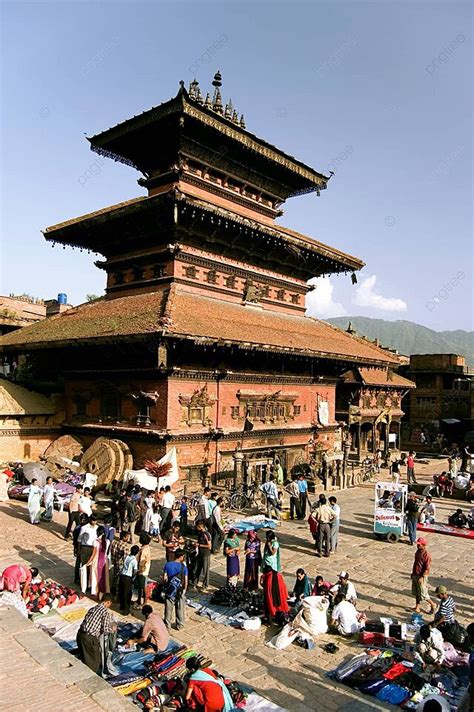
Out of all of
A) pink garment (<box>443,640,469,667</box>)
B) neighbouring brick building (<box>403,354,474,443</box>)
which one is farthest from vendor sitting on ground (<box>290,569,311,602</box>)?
neighbouring brick building (<box>403,354,474,443</box>)

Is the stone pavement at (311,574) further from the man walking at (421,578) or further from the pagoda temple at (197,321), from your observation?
the pagoda temple at (197,321)

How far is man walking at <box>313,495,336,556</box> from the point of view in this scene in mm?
14078

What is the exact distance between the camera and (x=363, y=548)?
15.5 meters

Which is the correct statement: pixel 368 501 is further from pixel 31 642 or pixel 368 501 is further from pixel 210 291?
pixel 31 642

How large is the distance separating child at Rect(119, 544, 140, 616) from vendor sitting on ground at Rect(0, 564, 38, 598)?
5.87 ft

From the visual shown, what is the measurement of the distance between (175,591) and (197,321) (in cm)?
1190

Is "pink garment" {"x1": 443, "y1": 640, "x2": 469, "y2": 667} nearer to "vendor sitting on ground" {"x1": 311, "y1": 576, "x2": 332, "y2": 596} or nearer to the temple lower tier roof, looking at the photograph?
"vendor sitting on ground" {"x1": 311, "y1": 576, "x2": 332, "y2": 596}

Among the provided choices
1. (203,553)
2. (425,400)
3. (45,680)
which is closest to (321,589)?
(203,553)

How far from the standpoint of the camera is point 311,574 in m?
12.9

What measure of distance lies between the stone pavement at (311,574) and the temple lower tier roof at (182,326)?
6.51 m

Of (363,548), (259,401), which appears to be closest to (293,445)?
(259,401)

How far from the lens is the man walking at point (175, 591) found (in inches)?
378

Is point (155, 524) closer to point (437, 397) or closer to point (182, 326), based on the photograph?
point (182, 326)

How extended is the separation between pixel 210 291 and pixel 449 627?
17.4m
